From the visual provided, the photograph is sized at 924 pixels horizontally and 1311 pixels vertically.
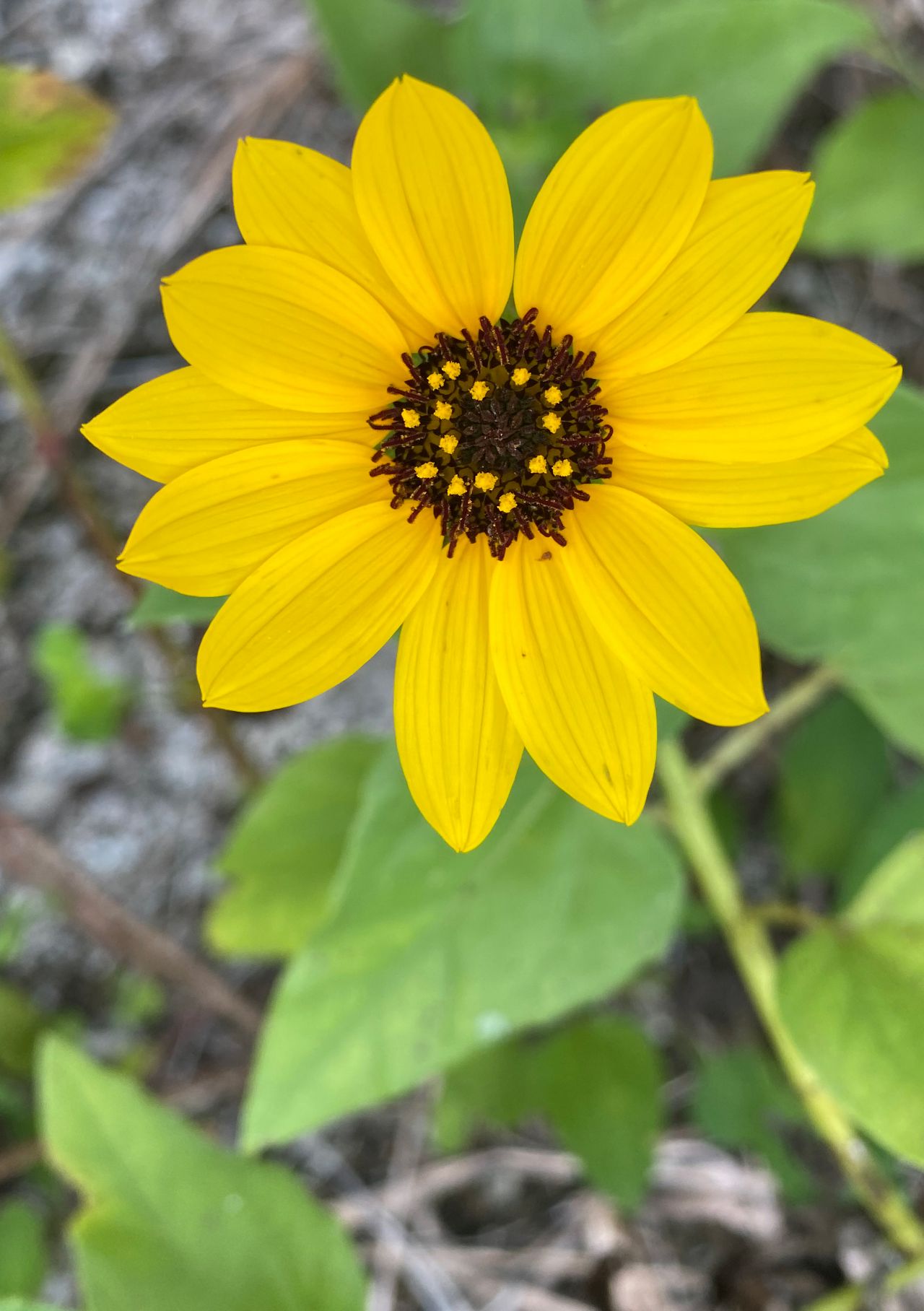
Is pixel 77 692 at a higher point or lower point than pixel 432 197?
lower

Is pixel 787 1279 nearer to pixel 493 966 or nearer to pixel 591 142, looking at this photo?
pixel 493 966

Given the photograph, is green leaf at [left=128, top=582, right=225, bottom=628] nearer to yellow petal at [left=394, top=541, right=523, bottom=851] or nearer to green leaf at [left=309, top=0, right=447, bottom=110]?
yellow petal at [left=394, top=541, right=523, bottom=851]

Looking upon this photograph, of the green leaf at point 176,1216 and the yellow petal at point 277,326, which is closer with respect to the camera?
the yellow petal at point 277,326

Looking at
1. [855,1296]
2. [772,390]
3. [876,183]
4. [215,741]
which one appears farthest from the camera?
[215,741]

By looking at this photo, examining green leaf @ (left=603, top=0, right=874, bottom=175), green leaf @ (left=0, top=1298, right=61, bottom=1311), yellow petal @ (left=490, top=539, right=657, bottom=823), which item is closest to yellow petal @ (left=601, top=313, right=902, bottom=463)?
yellow petal @ (left=490, top=539, right=657, bottom=823)

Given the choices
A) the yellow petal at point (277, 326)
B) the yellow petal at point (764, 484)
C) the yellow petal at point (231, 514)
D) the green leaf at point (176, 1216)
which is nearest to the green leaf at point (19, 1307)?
the green leaf at point (176, 1216)

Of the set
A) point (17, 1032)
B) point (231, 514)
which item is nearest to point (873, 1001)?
point (231, 514)

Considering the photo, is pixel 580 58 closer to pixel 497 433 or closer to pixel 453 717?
pixel 497 433

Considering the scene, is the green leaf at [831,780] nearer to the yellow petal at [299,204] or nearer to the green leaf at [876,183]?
the green leaf at [876,183]
